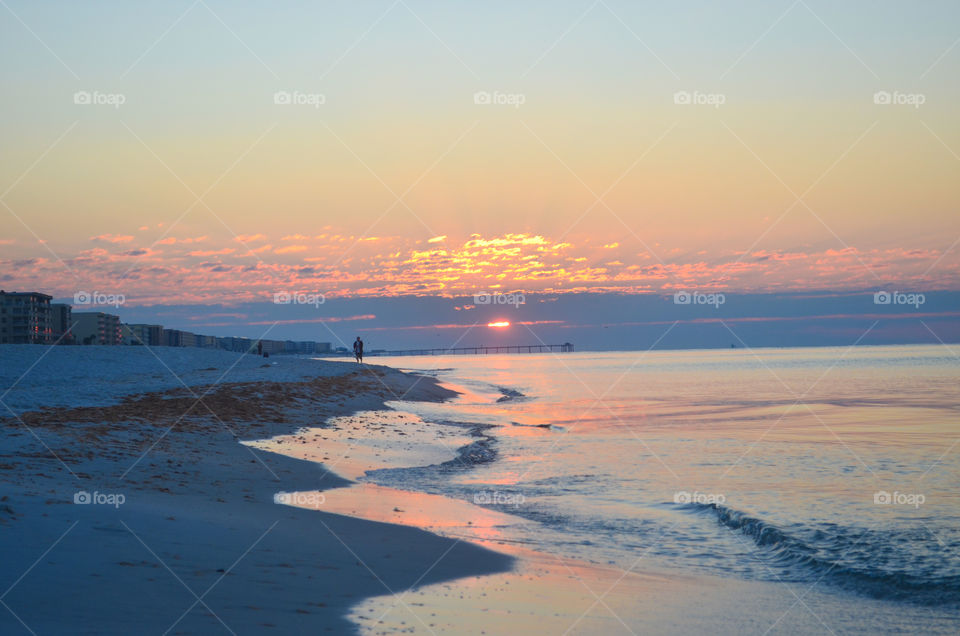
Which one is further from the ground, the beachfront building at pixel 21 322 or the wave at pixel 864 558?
the beachfront building at pixel 21 322

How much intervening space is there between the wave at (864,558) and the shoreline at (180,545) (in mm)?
4941

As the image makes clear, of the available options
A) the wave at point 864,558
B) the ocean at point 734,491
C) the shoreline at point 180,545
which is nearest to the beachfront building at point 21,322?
the ocean at point 734,491

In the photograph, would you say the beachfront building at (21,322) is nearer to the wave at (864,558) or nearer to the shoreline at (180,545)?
the shoreline at (180,545)

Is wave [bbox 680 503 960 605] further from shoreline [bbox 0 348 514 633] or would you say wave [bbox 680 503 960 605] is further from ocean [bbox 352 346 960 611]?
shoreline [bbox 0 348 514 633]

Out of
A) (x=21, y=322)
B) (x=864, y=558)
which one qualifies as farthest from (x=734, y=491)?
(x=21, y=322)

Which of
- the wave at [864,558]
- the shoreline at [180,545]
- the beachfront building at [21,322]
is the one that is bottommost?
the wave at [864,558]

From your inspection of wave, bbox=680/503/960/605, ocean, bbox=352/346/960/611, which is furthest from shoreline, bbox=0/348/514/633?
wave, bbox=680/503/960/605

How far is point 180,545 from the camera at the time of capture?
9.68m

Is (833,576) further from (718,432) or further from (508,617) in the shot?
(718,432)

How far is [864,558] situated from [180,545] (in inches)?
410

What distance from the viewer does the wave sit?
421 inches

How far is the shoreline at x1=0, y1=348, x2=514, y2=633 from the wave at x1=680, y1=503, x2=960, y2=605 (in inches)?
195

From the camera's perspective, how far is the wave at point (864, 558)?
10.7m

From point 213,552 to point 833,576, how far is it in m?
8.95
